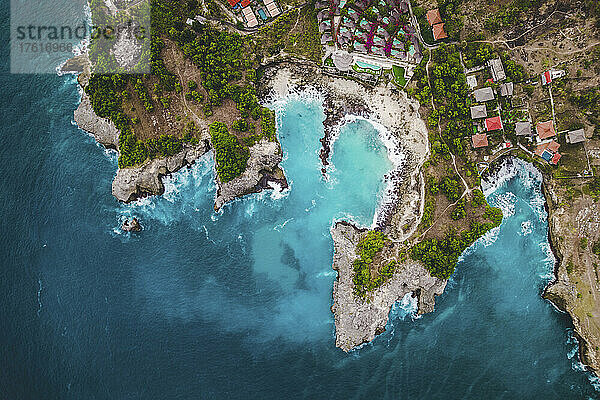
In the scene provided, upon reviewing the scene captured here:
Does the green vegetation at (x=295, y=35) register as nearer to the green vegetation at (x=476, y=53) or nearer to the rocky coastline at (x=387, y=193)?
the rocky coastline at (x=387, y=193)

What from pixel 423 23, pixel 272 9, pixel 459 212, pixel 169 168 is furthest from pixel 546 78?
pixel 169 168

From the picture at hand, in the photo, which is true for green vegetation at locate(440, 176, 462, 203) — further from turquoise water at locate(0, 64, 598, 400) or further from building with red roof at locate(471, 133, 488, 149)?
turquoise water at locate(0, 64, 598, 400)

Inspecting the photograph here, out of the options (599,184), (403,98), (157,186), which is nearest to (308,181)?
(403,98)

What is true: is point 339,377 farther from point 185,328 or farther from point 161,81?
point 161,81

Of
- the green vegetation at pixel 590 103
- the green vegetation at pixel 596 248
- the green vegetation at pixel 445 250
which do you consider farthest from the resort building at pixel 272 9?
the green vegetation at pixel 596 248

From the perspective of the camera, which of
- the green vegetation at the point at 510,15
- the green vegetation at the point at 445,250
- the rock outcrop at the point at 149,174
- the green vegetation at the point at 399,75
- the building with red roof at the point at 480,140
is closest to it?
the green vegetation at the point at 510,15
